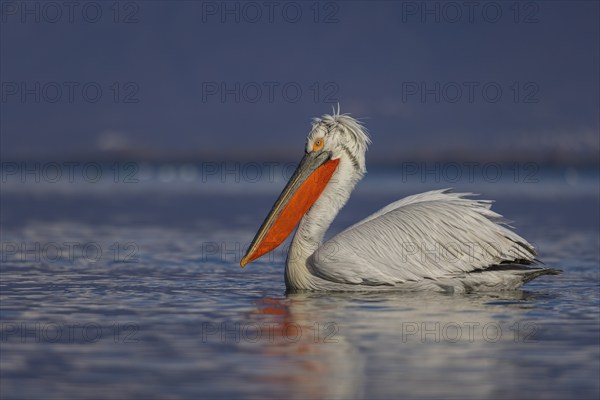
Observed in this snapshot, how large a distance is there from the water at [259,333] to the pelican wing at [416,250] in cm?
18

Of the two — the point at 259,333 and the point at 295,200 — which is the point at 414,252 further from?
the point at 259,333

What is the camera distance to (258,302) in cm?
866

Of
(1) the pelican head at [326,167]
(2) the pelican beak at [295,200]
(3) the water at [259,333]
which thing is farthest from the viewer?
(1) the pelican head at [326,167]

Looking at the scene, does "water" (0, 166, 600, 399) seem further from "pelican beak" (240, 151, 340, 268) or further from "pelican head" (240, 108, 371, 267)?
"pelican head" (240, 108, 371, 267)

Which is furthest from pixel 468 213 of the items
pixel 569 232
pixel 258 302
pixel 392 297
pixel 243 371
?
pixel 569 232

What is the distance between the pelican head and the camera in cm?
956

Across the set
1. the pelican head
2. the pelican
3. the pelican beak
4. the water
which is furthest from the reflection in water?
the pelican head

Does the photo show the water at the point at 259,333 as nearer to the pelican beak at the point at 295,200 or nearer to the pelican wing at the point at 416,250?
the pelican wing at the point at 416,250

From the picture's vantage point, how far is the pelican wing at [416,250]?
28.9 ft

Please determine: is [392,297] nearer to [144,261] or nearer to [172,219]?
[144,261]

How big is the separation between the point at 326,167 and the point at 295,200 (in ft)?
1.26

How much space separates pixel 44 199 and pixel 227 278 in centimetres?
1582

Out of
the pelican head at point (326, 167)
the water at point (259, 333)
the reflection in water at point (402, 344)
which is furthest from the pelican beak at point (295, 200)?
the reflection in water at point (402, 344)

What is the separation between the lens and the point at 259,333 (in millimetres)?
7129
